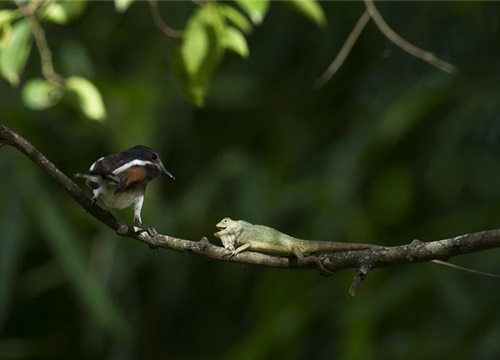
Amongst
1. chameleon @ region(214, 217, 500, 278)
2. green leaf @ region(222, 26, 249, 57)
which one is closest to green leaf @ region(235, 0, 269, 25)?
green leaf @ region(222, 26, 249, 57)

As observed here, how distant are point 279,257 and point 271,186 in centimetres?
361

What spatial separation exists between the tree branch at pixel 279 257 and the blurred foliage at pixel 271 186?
9.32 feet

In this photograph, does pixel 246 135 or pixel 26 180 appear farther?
pixel 246 135

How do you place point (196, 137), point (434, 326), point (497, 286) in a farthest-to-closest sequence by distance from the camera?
point (196, 137)
point (434, 326)
point (497, 286)

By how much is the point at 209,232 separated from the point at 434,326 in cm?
138

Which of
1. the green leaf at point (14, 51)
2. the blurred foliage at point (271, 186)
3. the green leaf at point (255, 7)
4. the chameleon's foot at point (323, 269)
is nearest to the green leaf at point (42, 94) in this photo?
the green leaf at point (14, 51)

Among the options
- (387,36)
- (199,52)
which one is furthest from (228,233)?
(387,36)

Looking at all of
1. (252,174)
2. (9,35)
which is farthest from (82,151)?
(9,35)

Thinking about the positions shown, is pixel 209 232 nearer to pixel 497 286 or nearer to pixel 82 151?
pixel 82 151

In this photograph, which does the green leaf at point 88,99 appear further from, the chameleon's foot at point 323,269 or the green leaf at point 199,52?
the chameleon's foot at point 323,269

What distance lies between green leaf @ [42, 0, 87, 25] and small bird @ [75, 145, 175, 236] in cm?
103

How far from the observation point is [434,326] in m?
6.19

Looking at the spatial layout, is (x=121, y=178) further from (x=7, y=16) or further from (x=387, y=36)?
(x=387, y=36)

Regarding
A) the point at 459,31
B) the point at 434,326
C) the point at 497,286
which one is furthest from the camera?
the point at 459,31
